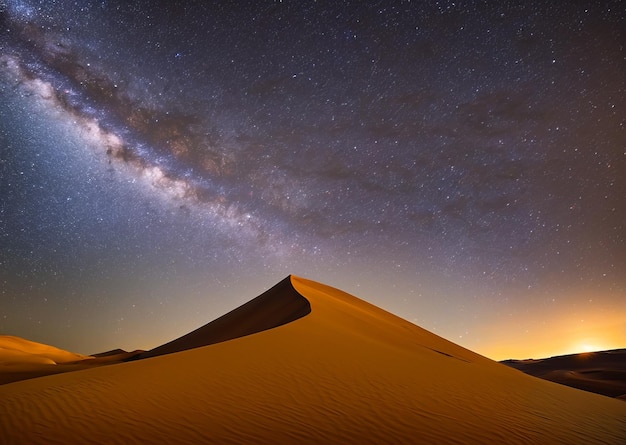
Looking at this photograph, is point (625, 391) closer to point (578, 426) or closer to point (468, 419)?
point (578, 426)

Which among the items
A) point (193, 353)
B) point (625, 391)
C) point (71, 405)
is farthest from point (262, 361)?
point (625, 391)

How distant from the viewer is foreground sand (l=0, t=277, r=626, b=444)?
4.49 metres

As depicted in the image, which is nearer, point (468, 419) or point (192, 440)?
point (192, 440)

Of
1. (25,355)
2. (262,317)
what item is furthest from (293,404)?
(25,355)

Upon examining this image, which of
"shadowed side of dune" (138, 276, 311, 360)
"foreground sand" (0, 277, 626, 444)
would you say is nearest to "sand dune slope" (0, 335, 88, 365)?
"shadowed side of dune" (138, 276, 311, 360)

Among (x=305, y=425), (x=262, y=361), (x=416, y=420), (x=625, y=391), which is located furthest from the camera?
(x=625, y=391)

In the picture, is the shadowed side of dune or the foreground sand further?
the shadowed side of dune

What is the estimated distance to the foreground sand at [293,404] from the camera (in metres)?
4.49

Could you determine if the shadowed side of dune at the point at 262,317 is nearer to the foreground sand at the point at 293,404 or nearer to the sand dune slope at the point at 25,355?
the foreground sand at the point at 293,404

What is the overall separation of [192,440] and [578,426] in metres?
5.89

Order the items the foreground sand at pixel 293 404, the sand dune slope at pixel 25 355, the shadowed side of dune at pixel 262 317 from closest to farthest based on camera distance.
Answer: the foreground sand at pixel 293 404, the shadowed side of dune at pixel 262 317, the sand dune slope at pixel 25 355

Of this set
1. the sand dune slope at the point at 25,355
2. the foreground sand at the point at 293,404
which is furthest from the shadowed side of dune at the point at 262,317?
the sand dune slope at the point at 25,355

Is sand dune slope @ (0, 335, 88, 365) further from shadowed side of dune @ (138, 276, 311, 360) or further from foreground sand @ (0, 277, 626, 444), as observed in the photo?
foreground sand @ (0, 277, 626, 444)

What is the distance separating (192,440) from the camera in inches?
166
